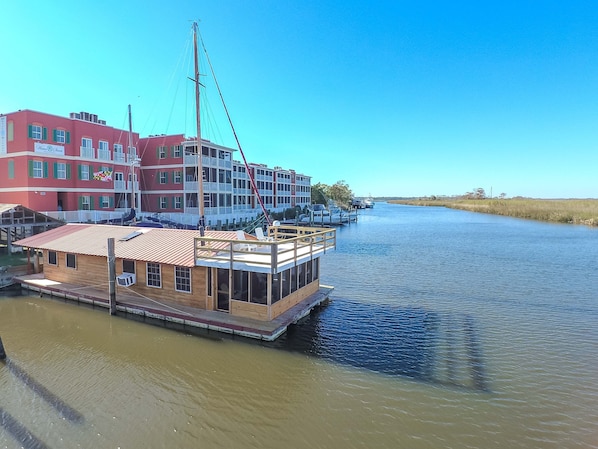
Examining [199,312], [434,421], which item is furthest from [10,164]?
[434,421]

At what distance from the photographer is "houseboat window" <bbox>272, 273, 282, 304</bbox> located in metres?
13.1

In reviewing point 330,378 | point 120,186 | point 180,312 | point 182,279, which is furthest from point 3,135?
point 330,378

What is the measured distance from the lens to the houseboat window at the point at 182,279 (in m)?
14.1

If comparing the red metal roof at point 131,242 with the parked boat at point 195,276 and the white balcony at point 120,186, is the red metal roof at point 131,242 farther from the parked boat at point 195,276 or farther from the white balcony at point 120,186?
the white balcony at point 120,186

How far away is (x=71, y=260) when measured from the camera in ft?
Answer: 57.5

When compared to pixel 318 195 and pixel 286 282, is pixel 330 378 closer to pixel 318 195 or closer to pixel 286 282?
pixel 286 282

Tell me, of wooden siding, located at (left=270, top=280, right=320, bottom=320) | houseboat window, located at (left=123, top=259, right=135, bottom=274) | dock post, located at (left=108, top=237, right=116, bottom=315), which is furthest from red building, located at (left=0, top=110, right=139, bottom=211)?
wooden siding, located at (left=270, top=280, right=320, bottom=320)

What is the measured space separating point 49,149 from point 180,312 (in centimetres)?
2622

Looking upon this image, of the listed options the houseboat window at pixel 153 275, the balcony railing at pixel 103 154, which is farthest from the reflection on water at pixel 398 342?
the balcony railing at pixel 103 154

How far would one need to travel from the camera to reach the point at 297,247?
13961mm

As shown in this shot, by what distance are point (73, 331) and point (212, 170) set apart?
99.9 feet

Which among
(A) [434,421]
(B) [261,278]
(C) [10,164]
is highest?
(C) [10,164]

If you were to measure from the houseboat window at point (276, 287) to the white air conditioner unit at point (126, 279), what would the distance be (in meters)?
6.60

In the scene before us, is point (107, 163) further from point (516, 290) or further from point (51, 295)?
point (516, 290)
